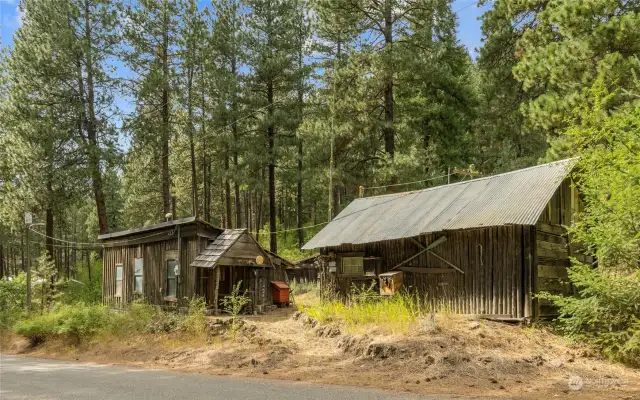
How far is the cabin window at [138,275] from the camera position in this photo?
19.8 m

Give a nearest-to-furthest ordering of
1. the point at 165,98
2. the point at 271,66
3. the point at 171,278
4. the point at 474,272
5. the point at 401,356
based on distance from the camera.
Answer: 1. the point at 401,356
2. the point at 474,272
3. the point at 171,278
4. the point at 165,98
5. the point at 271,66

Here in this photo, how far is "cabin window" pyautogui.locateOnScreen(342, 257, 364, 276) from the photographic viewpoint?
16845 mm

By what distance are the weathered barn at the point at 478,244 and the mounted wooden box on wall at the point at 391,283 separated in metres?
0.33

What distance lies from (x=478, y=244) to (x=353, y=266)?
4.72 metres

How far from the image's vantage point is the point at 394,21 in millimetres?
25016

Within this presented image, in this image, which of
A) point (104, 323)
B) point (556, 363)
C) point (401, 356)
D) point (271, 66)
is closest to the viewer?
point (556, 363)

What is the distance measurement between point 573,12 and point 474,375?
40.0ft

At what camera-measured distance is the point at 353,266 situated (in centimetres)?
1709

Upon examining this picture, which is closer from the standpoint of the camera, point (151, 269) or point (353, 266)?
point (353, 266)

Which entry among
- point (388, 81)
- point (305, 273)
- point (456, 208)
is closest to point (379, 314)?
point (456, 208)

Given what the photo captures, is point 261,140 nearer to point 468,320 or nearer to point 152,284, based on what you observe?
point 152,284

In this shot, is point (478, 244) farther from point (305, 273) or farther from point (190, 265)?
point (305, 273)

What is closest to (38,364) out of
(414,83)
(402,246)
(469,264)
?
(402,246)

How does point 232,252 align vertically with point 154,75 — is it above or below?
below
